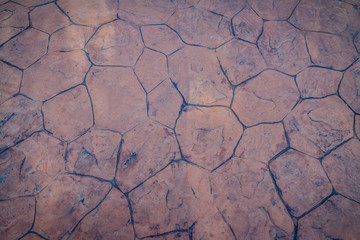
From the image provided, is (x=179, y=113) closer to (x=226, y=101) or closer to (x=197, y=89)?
(x=197, y=89)

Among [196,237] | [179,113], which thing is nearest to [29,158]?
[179,113]

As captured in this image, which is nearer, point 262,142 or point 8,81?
point 262,142

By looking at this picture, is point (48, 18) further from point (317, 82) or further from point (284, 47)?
point (317, 82)

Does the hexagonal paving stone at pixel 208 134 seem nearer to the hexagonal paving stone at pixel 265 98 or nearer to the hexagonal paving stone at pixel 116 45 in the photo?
the hexagonal paving stone at pixel 265 98

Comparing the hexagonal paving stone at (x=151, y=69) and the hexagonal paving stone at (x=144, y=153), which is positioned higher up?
the hexagonal paving stone at (x=151, y=69)

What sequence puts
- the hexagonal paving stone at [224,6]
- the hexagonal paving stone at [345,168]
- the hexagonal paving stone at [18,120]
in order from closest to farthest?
the hexagonal paving stone at [345,168]
the hexagonal paving stone at [18,120]
the hexagonal paving stone at [224,6]

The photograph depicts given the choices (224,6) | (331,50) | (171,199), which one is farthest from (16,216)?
(331,50)

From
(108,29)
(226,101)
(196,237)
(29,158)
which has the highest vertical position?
(108,29)

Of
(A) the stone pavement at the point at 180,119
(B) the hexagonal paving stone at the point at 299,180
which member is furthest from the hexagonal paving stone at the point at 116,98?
(B) the hexagonal paving stone at the point at 299,180
